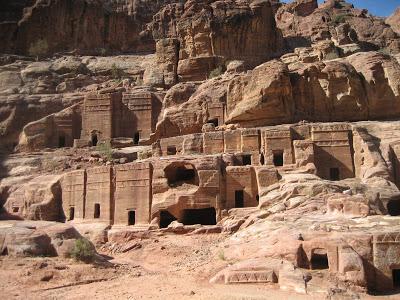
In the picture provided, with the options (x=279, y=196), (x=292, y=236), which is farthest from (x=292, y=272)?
(x=279, y=196)

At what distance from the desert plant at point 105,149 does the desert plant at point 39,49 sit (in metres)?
23.0

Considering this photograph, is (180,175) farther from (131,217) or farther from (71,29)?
(71,29)

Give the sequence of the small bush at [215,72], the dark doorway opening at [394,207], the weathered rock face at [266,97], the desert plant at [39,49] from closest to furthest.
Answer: the dark doorway opening at [394,207] → the weathered rock face at [266,97] → the small bush at [215,72] → the desert plant at [39,49]

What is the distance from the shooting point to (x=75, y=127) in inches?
1602

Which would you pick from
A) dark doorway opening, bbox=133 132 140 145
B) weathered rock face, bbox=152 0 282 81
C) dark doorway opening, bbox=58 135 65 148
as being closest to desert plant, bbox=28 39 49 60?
weathered rock face, bbox=152 0 282 81

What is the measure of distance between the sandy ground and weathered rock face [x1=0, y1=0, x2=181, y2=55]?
1636 inches

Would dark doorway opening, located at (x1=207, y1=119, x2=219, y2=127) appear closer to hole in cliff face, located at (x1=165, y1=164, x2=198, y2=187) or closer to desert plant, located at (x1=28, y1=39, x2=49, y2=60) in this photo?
hole in cliff face, located at (x1=165, y1=164, x2=198, y2=187)

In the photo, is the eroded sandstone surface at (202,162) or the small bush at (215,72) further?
the small bush at (215,72)

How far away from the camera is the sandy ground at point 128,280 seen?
1602 centimetres

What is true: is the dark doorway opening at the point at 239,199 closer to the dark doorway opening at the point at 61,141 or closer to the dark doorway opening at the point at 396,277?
the dark doorway opening at the point at 396,277

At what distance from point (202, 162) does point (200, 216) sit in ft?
13.0

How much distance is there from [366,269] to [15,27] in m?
53.8

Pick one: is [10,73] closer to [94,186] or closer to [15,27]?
[15,27]

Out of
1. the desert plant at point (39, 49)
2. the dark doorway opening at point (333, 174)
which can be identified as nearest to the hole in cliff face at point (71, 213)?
the dark doorway opening at point (333, 174)
